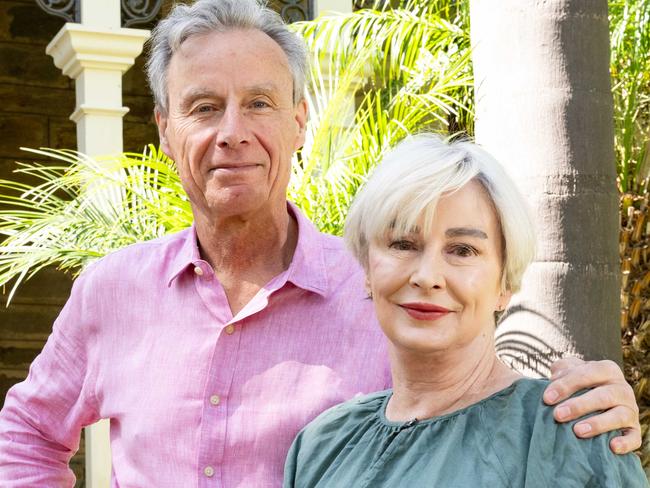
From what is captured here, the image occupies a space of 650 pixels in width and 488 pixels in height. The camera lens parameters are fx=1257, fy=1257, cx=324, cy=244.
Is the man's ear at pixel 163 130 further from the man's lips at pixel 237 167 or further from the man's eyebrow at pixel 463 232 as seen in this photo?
the man's eyebrow at pixel 463 232

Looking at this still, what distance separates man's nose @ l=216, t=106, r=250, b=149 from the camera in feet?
8.54

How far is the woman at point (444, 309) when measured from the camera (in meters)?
2.18

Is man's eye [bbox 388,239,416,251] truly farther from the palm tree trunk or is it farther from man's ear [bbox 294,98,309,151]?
the palm tree trunk

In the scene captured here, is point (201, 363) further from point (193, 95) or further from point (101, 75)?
point (101, 75)

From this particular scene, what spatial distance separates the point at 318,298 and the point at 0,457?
0.83m

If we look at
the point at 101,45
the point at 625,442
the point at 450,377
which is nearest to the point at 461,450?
the point at 450,377

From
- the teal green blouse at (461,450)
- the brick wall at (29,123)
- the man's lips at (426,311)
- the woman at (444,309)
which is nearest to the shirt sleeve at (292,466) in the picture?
the teal green blouse at (461,450)

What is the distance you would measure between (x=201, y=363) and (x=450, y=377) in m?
0.60

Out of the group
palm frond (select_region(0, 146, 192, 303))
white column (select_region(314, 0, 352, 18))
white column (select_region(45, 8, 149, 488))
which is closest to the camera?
palm frond (select_region(0, 146, 192, 303))

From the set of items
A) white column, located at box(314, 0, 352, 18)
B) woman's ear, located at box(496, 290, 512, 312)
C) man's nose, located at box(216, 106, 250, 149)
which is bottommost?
woman's ear, located at box(496, 290, 512, 312)

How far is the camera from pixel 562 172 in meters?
3.76

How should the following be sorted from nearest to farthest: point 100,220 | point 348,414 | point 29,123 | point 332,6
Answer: point 348,414, point 100,220, point 332,6, point 29,123

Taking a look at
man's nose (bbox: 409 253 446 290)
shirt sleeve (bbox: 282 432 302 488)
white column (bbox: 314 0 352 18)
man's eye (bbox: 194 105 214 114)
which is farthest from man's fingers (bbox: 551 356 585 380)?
white column (bbox: 314 0 352 18)

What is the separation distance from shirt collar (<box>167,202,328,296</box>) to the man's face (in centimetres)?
9
